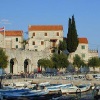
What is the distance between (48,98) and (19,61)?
30.5 metres

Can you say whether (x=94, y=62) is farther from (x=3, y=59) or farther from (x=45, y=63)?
(x=3, y=59)

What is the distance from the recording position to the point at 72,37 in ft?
256

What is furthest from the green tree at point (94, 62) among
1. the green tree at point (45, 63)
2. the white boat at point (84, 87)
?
the white boat at point (84, 87)

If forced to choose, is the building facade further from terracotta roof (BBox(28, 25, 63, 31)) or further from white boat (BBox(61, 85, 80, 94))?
white boat (BBox(61, 85, 80, 94))

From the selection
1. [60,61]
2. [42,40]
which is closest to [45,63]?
[60,61]

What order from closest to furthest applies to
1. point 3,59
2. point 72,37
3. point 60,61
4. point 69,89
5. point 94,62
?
point 69,89 < point 3,59 < point 60,61 < point 72,37 < point 94,62

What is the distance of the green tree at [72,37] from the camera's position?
77.8 metres

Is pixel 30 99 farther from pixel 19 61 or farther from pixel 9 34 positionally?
pixel 9 34

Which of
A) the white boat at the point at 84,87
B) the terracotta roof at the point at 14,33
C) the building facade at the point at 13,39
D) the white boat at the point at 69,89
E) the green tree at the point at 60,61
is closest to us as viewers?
the white boat at the point at 69,89

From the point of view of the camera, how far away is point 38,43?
8012 cm

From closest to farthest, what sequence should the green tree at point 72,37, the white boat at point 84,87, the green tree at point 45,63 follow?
the white boat at point 84,87 → the green tree at point 45,63 → the green tree at point 72,37

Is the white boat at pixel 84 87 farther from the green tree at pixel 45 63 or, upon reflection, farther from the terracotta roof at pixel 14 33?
the terracotta roof at pixel 14 33

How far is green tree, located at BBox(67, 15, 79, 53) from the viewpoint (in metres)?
77.8

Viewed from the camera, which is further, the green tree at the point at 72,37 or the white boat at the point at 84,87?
the green tree at the point at 72,37
